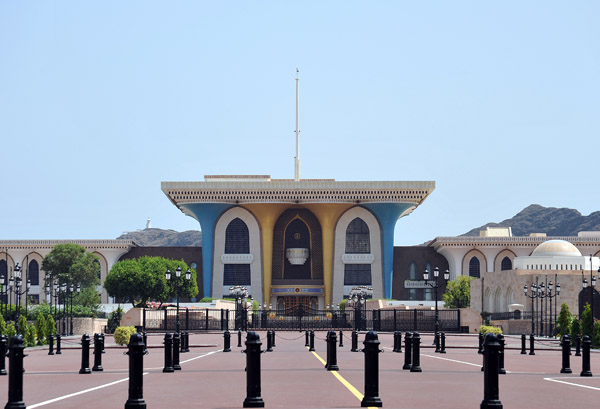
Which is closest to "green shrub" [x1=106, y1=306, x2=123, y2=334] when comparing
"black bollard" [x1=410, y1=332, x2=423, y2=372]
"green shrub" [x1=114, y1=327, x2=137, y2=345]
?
"green shrub" [x1=114, y1=327, x2=137, y2=345]

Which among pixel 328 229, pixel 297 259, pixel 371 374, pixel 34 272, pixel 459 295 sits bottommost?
pixel 459 295

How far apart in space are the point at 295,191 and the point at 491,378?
96836mm

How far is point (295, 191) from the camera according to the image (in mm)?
108938

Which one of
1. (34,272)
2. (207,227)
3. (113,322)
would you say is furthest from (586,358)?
(34,272)

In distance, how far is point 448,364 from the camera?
2681 centimetres

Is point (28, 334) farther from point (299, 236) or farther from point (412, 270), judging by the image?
point (412, 270)

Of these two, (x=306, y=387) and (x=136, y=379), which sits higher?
(x=136, y=379)

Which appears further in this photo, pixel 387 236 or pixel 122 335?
pixel 387 236

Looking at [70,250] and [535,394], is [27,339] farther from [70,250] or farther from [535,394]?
[70,250]

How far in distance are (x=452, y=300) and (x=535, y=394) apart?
290 feet

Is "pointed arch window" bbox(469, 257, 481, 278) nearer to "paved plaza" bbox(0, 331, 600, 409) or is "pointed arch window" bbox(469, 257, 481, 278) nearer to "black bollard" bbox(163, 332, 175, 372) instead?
"paved plaza" bbox(0, 331, 600, 409)

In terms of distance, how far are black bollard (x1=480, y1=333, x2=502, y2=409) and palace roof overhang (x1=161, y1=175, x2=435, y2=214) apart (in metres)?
96.0

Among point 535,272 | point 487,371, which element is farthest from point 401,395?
point 535,272

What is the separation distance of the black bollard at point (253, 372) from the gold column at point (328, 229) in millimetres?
98088
